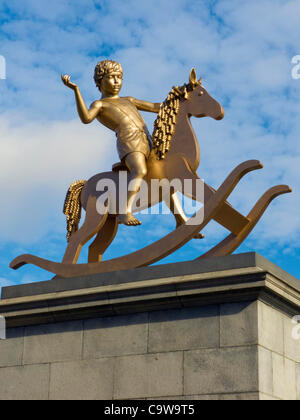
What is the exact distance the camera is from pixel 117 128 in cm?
914

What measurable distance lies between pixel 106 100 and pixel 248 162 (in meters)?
2.36

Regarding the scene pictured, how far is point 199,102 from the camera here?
8930mm

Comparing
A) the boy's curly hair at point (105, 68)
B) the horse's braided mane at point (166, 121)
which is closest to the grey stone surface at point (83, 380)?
the horse's braided mane at point (166, 121)

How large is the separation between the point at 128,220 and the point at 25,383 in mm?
2342

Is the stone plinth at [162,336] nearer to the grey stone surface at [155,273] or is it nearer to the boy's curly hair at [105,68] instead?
the grey stone surface at [155,273]

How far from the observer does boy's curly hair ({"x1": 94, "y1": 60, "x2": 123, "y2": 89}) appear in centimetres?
934

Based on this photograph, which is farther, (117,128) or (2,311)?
(117,128)

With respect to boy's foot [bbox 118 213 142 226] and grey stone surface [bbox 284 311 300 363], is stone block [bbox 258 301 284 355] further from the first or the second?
boy's foot [bbox 118 213 142 226]

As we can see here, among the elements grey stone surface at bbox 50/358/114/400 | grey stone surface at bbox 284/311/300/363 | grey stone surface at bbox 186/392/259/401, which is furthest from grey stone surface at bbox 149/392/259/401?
grey stone surface at bbox 284/311/300/363

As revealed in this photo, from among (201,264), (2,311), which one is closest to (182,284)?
(201,264)

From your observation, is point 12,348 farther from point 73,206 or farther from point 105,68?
point 105,68

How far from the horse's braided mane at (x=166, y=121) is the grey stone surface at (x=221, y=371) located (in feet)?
9.85

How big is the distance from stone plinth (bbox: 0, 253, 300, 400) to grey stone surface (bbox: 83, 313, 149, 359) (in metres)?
0.01
